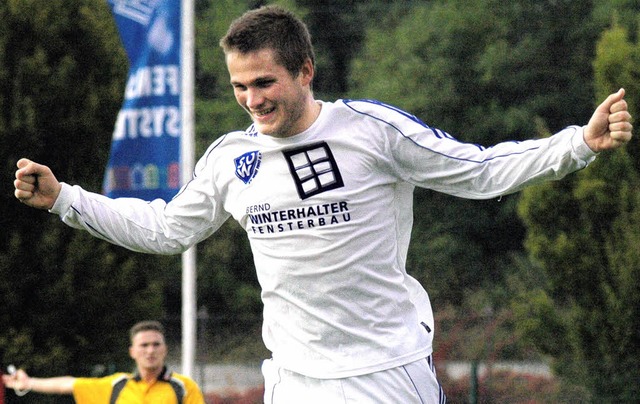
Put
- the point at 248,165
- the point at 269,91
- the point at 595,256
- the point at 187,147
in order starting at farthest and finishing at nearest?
the point at 595,256 < the point at 187,147 < the point at 248,165 < the point at 269,91

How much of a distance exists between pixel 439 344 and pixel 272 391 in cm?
1183

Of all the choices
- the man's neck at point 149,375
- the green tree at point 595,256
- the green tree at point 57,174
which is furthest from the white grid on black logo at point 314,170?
the green tree at point 57,174

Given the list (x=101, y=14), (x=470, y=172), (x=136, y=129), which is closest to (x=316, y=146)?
(x=470, y=172)

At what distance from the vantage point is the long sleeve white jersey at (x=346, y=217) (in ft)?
13.6

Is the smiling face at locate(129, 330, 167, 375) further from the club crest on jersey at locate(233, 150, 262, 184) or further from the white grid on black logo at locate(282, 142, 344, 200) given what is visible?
the white grid on black logo at locate(282, 142, 344, 200)

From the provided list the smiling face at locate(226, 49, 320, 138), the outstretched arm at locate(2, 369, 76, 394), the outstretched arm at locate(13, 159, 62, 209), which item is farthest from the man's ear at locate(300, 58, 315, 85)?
the outstretched arm at locate(2, 369, 76, 394)

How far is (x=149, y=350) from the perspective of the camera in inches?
338

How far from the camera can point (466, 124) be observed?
30.2m

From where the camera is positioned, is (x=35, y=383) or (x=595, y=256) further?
(x=595, y=256)

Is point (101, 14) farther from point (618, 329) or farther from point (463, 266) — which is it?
point (463, 266)

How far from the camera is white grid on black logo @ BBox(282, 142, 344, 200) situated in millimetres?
4172

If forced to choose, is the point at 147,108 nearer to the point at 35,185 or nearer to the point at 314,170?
the point at 35,185

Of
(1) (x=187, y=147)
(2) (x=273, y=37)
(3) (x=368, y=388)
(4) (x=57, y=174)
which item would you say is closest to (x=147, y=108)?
(1) (x=187, y=147)

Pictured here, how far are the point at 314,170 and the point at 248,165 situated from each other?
27 cm
